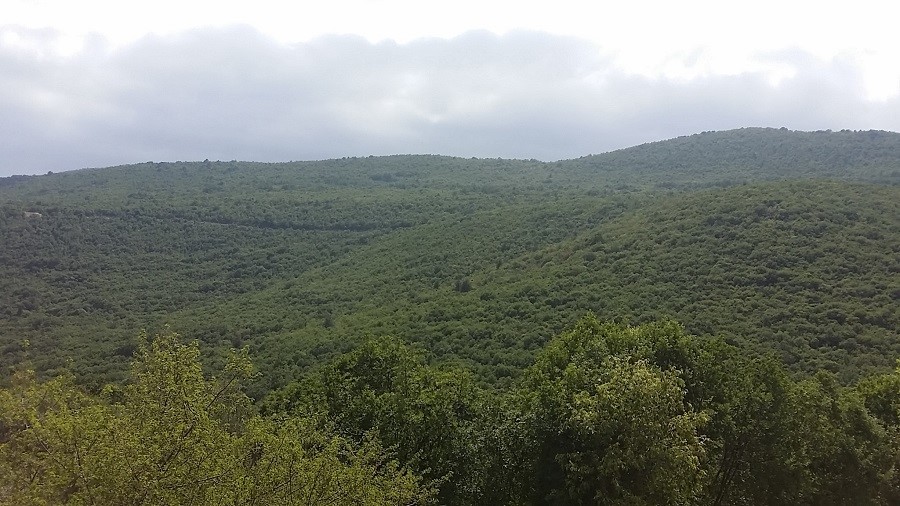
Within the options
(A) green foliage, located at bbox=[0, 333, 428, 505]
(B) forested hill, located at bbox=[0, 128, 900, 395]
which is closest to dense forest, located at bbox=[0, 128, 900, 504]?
(A) green foliage, located at bbox=[0, 333, 428, 505]

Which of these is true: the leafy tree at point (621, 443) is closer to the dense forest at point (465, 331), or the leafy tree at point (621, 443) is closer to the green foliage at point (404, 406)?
the dense forest at point (465, 331)

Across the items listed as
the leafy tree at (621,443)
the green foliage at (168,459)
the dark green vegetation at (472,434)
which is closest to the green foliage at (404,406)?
the dark green vegetation at (472,434)

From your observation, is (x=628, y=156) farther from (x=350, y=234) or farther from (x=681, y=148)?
(x=350, y=234)

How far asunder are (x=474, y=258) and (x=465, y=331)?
26.0 metres

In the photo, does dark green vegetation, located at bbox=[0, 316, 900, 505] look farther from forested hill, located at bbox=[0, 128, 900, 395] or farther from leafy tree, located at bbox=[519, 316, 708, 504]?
forested hill, located at bbox=[0, 128, 900, 395]

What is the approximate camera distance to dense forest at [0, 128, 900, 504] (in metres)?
12.3

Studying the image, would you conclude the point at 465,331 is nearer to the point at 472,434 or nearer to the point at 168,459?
the point at 472,434

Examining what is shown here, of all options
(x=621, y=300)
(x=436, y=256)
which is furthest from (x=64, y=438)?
(x=436, y=256)

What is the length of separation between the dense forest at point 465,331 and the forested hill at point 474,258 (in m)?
0.38

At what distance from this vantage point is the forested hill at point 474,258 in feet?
143

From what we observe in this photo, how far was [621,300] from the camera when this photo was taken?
47344mm

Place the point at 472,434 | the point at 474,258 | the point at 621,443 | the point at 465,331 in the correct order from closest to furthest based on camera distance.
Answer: the point at 621,443, the point at 472,434, the point at 465,331, the point at 474,258

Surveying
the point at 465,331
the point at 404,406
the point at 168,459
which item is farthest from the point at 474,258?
the point at 168,459

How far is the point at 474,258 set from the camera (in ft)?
237
